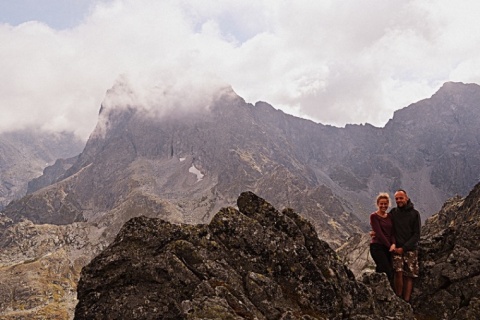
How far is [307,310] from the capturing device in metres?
19.1

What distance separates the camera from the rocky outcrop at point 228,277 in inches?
725

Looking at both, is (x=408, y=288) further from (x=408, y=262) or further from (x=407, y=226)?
(x=407, y=226)

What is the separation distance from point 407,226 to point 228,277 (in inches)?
406

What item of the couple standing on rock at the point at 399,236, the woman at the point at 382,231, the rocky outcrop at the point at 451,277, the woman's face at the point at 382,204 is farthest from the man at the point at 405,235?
the rocky outcrop at the point at 451,277

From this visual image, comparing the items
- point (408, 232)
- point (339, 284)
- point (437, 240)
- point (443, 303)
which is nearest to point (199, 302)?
point (339, 284)

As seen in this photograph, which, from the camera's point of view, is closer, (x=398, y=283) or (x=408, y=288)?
(x=408, y=288)

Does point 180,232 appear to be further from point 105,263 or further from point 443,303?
point 443,303

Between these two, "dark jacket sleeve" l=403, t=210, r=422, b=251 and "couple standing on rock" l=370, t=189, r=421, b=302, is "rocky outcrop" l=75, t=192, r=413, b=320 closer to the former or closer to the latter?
"couple standing on rock" l=370, t=189, r=421, b=302

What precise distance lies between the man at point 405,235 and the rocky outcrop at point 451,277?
12.1 ft

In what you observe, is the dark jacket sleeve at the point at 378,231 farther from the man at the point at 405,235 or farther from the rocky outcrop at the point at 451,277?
the rocky outcrop at the point at 451,277

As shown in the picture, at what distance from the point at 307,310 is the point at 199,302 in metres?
6.27

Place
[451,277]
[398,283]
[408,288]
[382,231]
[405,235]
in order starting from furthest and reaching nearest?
[451,277]
[398,283]
[408,288]
[382,231]
[405,235]

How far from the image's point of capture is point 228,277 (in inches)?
757

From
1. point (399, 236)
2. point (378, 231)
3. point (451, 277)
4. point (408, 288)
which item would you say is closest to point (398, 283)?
point (408, 288)
